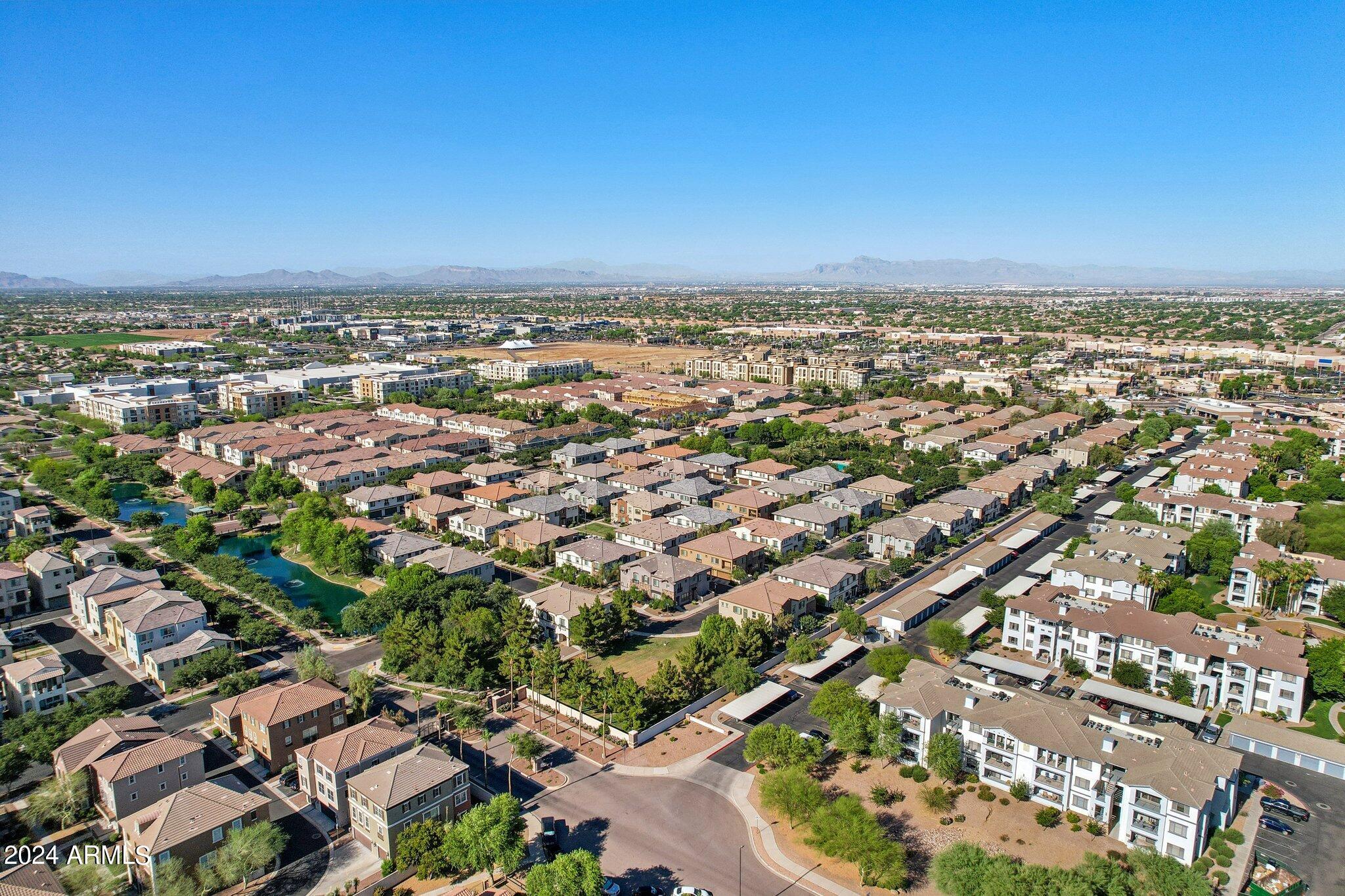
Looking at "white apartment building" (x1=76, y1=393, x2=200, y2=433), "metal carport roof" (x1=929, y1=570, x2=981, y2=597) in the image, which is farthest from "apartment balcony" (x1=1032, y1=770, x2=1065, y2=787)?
"white apartment building" (x1=76, y1=393, x2=200, y2=433)

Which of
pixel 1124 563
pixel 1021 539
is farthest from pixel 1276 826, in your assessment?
pixel 1021 539

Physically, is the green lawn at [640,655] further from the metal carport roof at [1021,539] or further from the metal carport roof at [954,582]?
the metal carport roof at [1021,539]

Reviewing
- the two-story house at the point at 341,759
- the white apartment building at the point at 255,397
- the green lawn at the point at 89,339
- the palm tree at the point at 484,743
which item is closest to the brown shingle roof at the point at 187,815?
the two-story house at the point at 341,759

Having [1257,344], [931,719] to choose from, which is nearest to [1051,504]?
[931,719]

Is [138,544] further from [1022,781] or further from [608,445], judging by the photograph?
[1022,781]

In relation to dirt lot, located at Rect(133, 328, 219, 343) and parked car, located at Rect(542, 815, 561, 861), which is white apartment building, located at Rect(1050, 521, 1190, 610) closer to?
parked car, located at Rect(542, 815, 561, 861)

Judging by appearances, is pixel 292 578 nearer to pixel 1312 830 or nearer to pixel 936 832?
pixel 936 832
